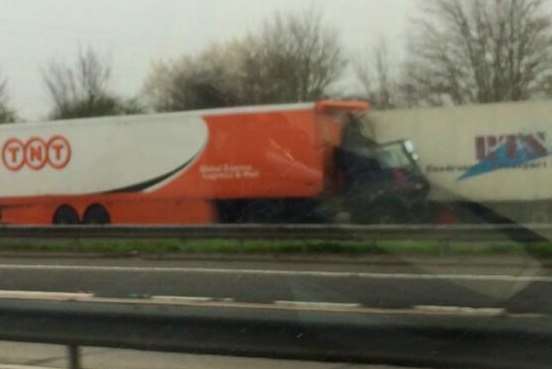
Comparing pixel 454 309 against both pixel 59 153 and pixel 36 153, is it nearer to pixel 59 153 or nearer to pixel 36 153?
pixel 59 153

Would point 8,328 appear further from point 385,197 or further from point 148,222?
point 148,222

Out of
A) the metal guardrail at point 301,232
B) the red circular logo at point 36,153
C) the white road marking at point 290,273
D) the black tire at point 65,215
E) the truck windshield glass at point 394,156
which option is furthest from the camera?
the red circular logo at point 36,153

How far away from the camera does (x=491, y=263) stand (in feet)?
48.2

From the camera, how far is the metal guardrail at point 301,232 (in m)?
15.3

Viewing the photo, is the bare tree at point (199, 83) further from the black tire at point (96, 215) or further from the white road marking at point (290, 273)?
the white road marking at point (290, 273)

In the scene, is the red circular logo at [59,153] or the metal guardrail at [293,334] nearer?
the metal guardrail at [293,334]

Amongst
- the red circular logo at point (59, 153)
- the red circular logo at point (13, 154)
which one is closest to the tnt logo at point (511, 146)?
the red circular logo at point (59, 153)

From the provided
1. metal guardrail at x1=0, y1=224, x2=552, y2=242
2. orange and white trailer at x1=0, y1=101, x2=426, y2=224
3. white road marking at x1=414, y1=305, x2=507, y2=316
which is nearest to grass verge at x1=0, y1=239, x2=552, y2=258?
metal guardrail at x1=0, y1=224, x2=552, y2=242

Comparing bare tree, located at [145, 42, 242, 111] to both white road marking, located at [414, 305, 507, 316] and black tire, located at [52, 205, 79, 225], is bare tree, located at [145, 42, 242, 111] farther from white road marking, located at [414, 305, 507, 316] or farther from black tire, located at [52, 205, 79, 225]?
white road marking, located at [414, 305, 507, 316]

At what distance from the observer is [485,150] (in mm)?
22875

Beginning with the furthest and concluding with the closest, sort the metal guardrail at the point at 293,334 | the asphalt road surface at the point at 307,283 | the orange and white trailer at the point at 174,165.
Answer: the orange and white trailer at the point at 174,165 < the asphalt road surface at the point at 307,283 < the metal guardrail at the point at 293,334

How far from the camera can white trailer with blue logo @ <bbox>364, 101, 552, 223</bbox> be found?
73.3 feet

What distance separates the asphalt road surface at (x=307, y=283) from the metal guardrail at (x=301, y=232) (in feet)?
2.84

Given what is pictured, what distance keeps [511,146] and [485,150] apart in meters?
0.55
